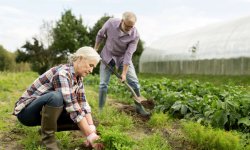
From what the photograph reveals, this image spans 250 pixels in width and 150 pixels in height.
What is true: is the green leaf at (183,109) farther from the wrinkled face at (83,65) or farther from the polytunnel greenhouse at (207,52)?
the polytunnel greenhouse at (207,52)

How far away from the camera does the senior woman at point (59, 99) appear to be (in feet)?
10.1

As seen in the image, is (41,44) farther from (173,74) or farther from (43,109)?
(43,109)

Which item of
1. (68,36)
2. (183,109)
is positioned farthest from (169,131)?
(68,36)

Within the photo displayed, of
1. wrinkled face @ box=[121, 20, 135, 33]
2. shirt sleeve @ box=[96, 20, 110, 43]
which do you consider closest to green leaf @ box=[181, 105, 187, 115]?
wrinkled face @ box=[121, 20, 135, 33]

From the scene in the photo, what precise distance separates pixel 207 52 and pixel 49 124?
14610 mm

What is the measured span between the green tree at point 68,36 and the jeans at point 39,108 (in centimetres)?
2097

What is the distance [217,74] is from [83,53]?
44.2 feet

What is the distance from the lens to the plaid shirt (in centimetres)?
307

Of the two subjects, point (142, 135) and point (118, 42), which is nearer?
point (142, 135)

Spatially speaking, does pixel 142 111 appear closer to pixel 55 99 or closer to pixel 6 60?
pixel 55 99

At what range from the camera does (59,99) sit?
306cm

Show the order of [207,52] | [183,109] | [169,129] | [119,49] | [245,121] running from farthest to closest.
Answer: [207,52] < [119,49] < [183,109] < [169,129] < [245,121]

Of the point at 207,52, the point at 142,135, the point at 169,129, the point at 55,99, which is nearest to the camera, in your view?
the point at 55,99

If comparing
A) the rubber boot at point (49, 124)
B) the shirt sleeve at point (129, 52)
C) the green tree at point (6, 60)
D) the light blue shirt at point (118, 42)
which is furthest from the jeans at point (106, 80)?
the green tree at point (6, 60)
